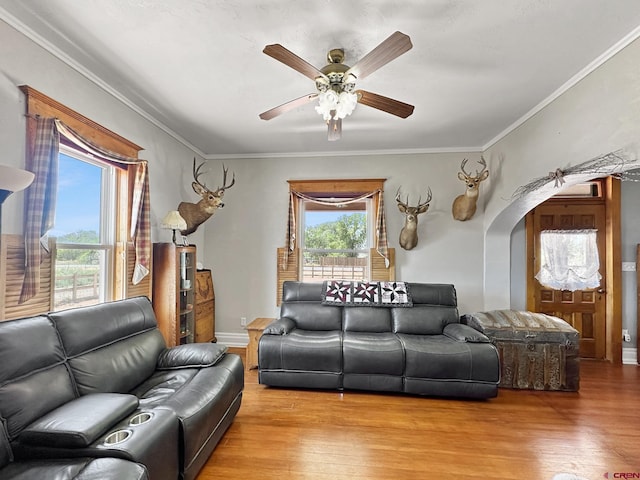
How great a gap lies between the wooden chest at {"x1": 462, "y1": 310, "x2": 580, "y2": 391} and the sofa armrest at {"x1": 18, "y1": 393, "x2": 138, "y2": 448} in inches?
128

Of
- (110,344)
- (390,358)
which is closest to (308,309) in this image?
(390,358)

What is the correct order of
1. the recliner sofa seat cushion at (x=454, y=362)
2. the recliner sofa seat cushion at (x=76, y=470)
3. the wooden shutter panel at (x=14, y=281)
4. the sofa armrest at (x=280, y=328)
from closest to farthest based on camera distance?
the recliner sofa seat cushion at (x=76, y=470)
the wooden shutter panel at (x=14, y=281)
the recliner sofa seat cushion at (x=454, y=362)
the sofa armrest at (x=280, y=328)

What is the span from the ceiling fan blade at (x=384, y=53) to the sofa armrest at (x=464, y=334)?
8.52 ft

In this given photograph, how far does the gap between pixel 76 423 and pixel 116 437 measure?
187 millimetres

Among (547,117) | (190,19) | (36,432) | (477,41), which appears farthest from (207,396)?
(547,117)

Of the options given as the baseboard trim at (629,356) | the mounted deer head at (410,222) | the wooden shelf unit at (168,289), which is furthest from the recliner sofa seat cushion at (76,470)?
the baseboard trim at (629,356)

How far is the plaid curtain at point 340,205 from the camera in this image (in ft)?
13.7

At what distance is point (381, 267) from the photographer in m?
4.27

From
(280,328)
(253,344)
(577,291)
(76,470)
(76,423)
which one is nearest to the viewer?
(76,470)

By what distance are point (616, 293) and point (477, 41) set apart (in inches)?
151

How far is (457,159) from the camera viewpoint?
4.20 metres

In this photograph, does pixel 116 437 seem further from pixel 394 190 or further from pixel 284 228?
pixel 394 190

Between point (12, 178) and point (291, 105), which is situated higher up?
point (291, 105)

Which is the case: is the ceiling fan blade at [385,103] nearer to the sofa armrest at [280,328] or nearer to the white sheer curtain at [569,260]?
the sofa armrest at [280,328]
